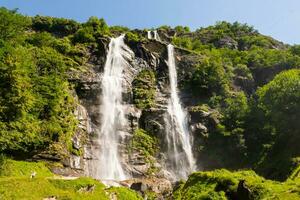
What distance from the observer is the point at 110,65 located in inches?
2092

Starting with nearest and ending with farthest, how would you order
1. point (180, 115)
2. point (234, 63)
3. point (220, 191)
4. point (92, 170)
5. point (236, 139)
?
point (220, 191) < point (92, 170) < point (236, 139) < point (180, 115) < point (234, 63)

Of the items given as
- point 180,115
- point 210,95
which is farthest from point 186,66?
point 180,115

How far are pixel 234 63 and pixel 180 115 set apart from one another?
20.4 meters

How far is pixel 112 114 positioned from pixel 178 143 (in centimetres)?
823

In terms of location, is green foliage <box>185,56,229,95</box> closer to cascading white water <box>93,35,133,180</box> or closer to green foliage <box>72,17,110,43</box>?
cascading white water <box>93,35,133,180</box>

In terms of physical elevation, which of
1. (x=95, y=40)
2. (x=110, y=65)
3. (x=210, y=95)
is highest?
(x=95, y=40)

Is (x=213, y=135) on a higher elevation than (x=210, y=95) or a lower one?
lower

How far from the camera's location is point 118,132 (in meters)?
43.5

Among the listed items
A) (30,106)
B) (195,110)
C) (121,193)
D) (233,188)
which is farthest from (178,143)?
(233,188)

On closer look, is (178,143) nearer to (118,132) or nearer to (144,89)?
(118,132)

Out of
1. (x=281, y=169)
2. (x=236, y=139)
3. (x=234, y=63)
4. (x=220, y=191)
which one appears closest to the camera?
(x=220, y=191)

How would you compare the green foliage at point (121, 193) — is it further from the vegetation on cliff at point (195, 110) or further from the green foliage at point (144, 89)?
the green foliage at point (144, 89)

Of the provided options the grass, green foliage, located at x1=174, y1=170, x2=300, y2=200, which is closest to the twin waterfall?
the grass

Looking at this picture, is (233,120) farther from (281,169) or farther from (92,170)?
(92,170)
